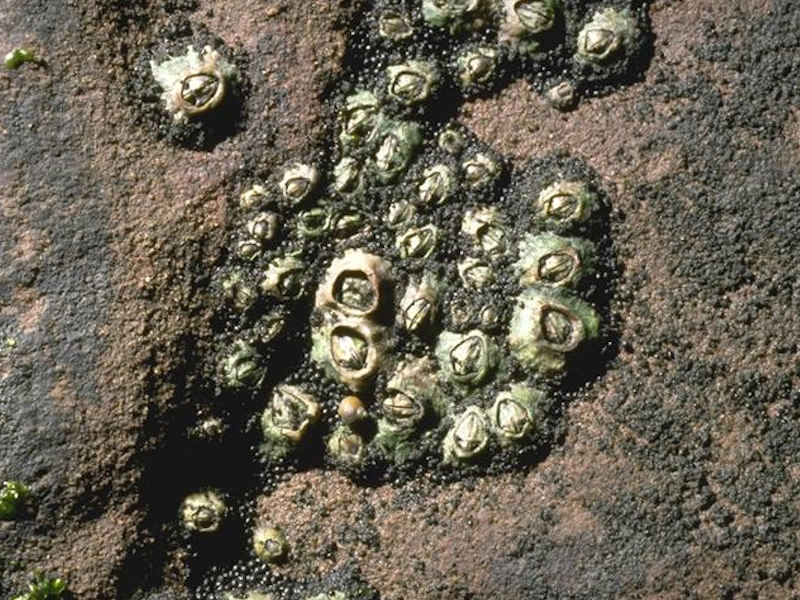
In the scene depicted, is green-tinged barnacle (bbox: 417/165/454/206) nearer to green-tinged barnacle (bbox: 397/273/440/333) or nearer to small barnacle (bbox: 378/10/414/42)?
green-tinged barnacle (bbox: 397/273/440/333)

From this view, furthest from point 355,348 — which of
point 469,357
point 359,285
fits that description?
point 469,357

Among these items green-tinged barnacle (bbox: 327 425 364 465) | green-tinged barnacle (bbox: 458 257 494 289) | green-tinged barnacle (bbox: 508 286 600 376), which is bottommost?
green-tinged barnacle (bbox: 327 425 364 465)

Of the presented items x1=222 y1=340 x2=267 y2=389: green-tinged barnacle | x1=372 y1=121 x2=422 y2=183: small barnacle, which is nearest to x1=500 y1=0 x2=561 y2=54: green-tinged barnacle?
x1=372 y1=121 x2=422 y2=183: small barnacle

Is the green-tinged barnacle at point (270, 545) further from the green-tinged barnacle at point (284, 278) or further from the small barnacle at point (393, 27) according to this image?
the small barnacle at point (393, 27)

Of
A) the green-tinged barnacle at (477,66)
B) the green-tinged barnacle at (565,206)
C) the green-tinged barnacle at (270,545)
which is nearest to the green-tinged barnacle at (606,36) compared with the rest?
the green-tinged barnacle at (477,66)

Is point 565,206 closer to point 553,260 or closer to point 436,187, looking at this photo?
point 553,260

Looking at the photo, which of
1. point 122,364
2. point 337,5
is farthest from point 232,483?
point 337,5
